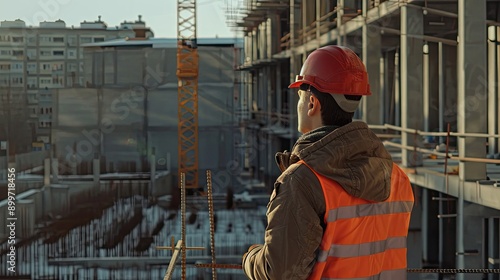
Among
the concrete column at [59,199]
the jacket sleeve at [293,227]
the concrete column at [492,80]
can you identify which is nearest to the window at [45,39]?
the concrete column at [59,199]

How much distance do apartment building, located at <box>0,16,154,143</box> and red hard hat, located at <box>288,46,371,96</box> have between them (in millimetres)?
29501

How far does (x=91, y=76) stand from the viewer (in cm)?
3403

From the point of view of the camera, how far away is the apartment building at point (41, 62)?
103 feet

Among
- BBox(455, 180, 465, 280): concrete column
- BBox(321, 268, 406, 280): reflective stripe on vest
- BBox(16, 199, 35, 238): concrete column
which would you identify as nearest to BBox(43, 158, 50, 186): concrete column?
BBox(16, 199, 35, 238): concrete column

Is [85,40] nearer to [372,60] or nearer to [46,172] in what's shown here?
[46,172]

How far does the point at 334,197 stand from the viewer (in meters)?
1.89

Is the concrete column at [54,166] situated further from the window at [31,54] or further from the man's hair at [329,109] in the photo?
the man's hair at [329,109]

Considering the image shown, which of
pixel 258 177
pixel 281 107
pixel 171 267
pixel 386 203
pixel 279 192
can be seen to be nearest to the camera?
pixel 279 192

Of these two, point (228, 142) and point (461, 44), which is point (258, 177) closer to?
point (228, 142)

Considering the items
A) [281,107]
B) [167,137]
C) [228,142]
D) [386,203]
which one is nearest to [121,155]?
[167,137]

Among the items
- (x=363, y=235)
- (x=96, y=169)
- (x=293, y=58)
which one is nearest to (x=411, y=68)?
(x=363, y=235)

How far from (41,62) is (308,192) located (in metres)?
32.4

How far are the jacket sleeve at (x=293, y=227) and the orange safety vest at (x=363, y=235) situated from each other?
34 mm

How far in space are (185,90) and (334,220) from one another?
105ft
